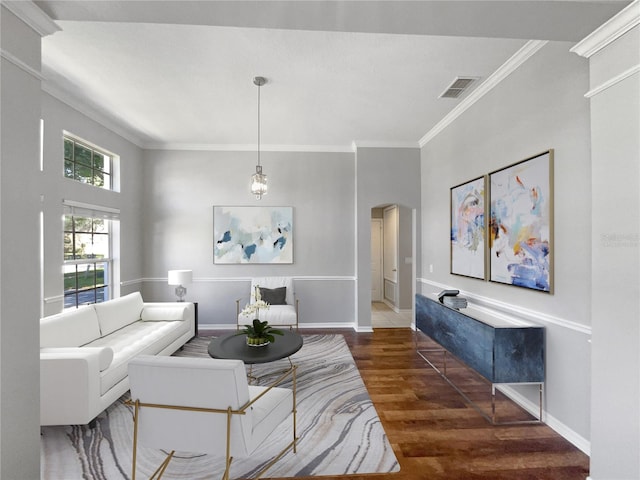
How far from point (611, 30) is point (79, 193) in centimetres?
514

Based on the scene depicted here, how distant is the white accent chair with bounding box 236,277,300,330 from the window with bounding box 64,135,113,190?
A: 8.61ft

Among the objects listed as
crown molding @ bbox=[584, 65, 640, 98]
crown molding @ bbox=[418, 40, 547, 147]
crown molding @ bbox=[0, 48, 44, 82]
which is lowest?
crown molding @ bbox=[584, 65, 640, 98]

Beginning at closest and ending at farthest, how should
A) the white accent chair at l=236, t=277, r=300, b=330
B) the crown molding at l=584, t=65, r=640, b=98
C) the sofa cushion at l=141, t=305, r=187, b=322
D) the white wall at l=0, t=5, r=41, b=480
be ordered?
the white wall at l=0, t=5, r=41, b=480 < the crown molding at l=584, t=65, r=640, b=98 < the sofa cushion at l=141, t=305, r=187, b=322 < the white accent chair at l=236, t=277, r=300, b=330

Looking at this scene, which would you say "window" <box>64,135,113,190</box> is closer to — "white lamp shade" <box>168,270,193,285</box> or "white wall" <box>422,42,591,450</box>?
"white lamp shade" <box>168,270,193,285</box>

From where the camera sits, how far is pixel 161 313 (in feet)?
14.4

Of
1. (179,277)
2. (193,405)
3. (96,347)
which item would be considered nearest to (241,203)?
(179,277)

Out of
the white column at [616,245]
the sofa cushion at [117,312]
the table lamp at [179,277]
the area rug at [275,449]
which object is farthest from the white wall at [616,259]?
the table lamp at [179,277]

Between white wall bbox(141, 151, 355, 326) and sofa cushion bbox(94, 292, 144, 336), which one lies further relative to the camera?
white wall bbox(141, 151, 355, 326)

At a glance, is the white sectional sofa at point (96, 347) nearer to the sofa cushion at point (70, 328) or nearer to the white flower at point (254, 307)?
the sofa cushion at point (70, 328)

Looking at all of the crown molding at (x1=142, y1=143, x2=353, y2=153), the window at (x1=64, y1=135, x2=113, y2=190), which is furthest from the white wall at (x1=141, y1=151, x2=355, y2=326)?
the window at (x1=64, y1=135, x2=113, y2=190)

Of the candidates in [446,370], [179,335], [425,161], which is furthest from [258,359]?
[425,161]

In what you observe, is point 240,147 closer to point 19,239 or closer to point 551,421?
point 19,239

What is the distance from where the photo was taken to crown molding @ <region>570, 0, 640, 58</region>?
1.65 meters

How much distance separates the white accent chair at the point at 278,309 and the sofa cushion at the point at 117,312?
135 cm
